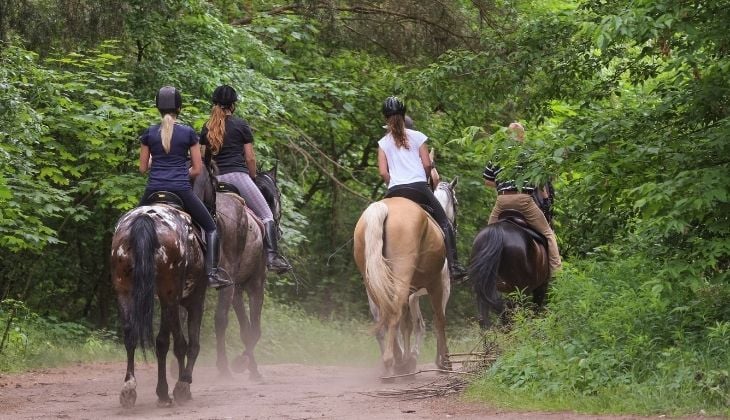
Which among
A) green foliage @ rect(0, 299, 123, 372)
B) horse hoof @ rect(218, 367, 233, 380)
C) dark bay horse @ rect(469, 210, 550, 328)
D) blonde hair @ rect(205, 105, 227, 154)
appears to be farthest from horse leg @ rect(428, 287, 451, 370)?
green foliage @ rect(0, 299, 123, 372)

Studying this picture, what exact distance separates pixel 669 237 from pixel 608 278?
4.23 feet

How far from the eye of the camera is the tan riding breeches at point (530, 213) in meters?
13.8

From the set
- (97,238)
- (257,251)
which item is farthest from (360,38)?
(257,251)

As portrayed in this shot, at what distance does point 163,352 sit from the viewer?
10.7 m

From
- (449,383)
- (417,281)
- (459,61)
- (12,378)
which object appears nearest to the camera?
(449,383)

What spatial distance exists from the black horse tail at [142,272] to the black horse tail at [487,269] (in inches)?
164

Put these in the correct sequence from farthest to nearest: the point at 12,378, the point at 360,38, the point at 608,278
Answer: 1. the point at 360,38
2. the point at 12,378
3. the point at 608,278

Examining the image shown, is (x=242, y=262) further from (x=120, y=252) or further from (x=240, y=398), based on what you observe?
(x=120, y=252)

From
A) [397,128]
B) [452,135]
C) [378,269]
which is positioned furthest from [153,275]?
[452,135]

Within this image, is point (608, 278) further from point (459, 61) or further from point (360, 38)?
point (360, 38)

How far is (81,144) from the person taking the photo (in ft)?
56.3

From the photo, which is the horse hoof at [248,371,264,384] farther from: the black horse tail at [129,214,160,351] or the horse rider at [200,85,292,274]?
the black horse tail at [129,214,160,351]

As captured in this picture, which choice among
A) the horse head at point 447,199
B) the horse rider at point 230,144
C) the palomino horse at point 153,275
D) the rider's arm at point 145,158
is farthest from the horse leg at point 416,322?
the rider's arm at point 145,158

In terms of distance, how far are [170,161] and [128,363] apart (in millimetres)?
2046
